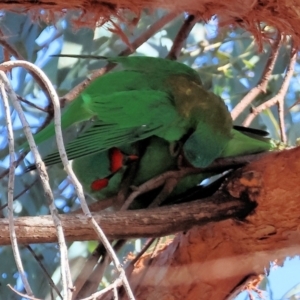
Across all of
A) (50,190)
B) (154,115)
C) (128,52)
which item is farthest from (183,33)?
(50,190)

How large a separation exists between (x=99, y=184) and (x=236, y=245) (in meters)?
0.24

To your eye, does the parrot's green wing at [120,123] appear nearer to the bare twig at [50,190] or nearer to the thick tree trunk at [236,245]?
the thick tree trunk at [236,245]

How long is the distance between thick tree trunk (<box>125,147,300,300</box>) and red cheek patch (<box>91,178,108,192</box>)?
5.9 inches

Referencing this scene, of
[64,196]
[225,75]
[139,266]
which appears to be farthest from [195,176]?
[225,75]

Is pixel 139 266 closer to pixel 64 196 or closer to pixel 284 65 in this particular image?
pixel 64 196

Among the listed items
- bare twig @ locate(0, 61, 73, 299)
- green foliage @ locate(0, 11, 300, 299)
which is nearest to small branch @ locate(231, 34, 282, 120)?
green foliage @ locate(0, 11, 300, 299)

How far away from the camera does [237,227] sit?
2.73 feet

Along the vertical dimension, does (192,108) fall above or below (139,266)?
above

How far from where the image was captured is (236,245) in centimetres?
86

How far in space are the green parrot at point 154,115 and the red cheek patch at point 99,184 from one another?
0.07 m

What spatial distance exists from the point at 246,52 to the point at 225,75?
84 mm

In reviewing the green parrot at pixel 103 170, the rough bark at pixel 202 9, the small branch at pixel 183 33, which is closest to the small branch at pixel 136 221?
the green parrot at pixel 103 170

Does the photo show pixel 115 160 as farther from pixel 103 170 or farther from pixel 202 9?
pixel 202 9

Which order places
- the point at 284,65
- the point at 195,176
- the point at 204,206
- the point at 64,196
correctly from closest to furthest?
1. the point at 204,206
2. the point at 195,176
3. the point at 64,196
4. the point at 284,65
